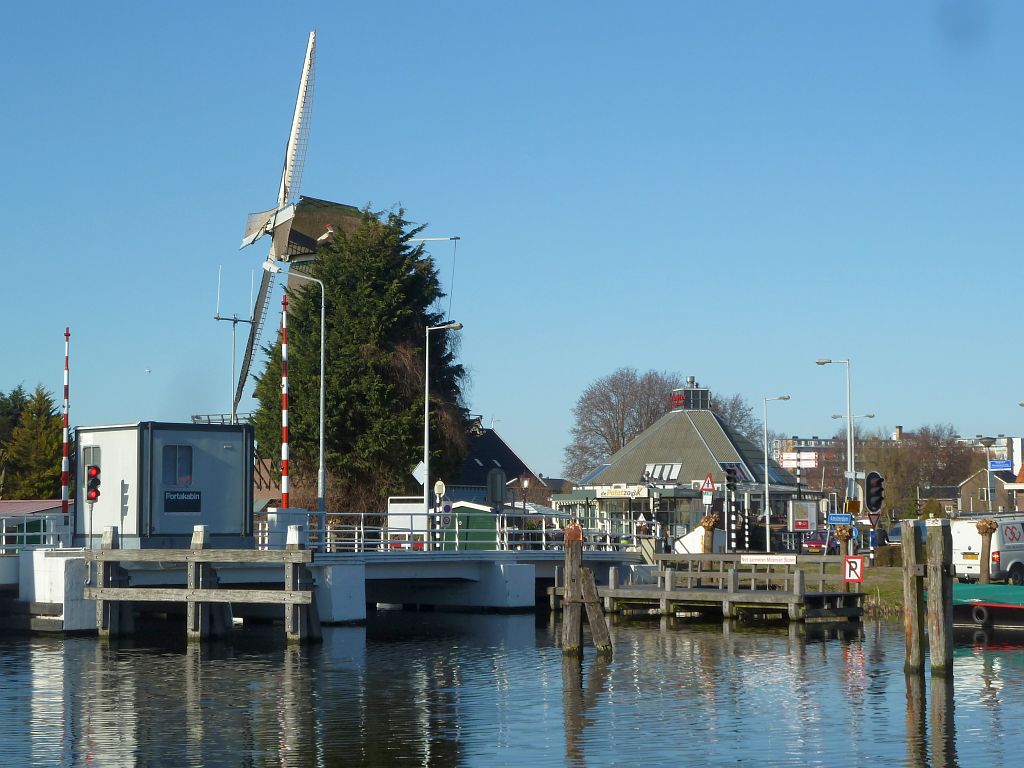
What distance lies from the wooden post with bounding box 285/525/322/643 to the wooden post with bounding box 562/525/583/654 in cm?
534

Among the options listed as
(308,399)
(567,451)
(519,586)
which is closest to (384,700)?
(519,586)

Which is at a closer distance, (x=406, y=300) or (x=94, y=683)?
(x=94, y=683)

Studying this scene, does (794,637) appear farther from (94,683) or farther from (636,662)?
(94,683)

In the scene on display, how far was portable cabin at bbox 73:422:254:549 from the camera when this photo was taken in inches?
1183

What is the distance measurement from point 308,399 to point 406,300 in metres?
5.51

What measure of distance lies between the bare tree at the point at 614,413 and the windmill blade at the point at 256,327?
99.6ft

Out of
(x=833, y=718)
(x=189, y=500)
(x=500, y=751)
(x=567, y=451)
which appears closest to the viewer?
(x=500, y=751)

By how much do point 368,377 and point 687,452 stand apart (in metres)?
35.3

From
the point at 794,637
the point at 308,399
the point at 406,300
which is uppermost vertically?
the point at 406,300

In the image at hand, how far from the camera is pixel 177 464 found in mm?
30578

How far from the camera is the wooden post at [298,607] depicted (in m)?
25.9

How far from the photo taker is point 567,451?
309ft

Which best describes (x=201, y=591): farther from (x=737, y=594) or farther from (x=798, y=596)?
(x=798, y=596)

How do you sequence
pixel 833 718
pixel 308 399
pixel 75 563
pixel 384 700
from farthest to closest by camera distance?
pixel 308 399 < pixel 75 563 < pixel 384 700 < pixel 833 718
